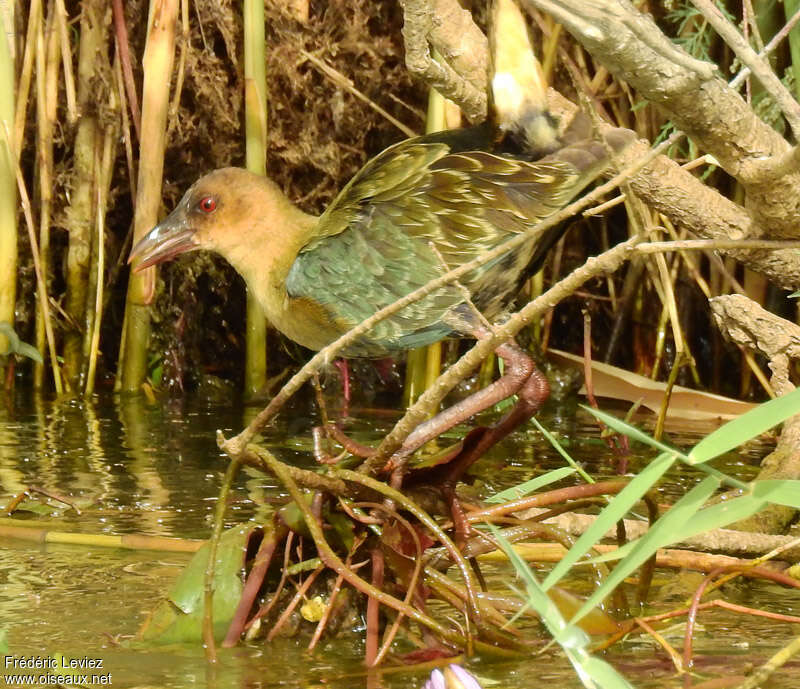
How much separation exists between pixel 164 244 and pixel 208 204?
164mm

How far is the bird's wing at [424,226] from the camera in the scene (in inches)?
110

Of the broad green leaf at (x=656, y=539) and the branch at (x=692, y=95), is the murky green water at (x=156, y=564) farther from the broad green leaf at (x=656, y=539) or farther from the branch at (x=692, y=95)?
the branch at (x=692, y=95)

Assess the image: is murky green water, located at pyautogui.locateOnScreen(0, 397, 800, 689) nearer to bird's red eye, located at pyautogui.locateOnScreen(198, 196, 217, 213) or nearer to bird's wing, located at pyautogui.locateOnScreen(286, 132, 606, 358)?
bird's wing, located at pyautogui.locateOnScreen(286, 132, 606, 358)

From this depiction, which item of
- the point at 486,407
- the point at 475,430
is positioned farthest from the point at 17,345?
the point at 475,430

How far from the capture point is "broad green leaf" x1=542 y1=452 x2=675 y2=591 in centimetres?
137

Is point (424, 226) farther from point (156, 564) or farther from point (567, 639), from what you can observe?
point (567, 639)

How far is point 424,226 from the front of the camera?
9.32ft

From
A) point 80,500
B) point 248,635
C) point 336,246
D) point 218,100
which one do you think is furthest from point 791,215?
point 218,100

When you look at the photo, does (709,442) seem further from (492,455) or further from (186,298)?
(186,298)

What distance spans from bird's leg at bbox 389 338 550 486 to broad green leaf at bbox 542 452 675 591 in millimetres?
663

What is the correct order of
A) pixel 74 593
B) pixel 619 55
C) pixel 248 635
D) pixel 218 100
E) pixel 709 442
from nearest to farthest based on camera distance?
1. pixel 709 442
2. pixel 619 55
3. pixel 248 635
4. pixel 74 593
5. pixel 218 100

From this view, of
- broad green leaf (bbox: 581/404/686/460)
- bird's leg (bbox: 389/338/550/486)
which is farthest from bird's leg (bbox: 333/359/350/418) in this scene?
broad green leaf (bbox: 581/404/686/460)

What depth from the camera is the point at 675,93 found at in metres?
1.72

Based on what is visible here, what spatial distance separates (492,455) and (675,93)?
7.13 ft
